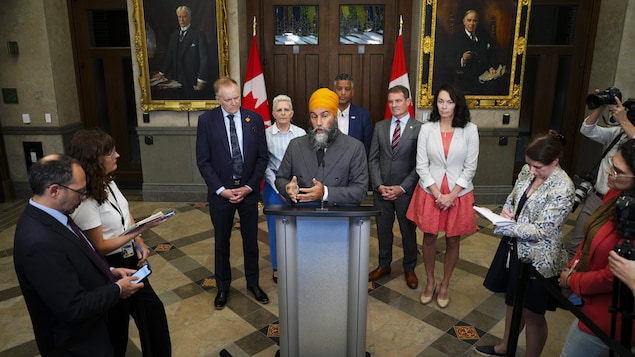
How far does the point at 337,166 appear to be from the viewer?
→ 8.40 ft

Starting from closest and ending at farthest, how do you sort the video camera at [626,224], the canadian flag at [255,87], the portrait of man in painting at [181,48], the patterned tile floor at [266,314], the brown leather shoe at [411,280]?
the video camera at [626,224] < the patterned tile floor at [266,314] < the brown leather shoe at [411,280] < the portrait of man in painting at [181,48] < the canadian flag at [255,87]

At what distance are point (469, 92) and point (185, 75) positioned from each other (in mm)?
3531

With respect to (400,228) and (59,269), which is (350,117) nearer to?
(400,228)

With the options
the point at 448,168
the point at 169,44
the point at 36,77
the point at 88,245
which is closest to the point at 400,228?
the point at 448,168

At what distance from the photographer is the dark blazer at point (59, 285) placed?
1.60 metres

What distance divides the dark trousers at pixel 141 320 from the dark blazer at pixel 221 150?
91 centimetres

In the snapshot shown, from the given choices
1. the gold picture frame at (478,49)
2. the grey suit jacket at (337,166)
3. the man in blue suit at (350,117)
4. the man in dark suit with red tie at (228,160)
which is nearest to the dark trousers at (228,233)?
the man in dark suit with red tie at (228,160)

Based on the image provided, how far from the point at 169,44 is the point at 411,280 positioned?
4014mm

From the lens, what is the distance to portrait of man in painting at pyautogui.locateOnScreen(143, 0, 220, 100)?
5336mm

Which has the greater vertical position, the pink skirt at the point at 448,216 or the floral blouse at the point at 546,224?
the floral blouse at the point at 546,224

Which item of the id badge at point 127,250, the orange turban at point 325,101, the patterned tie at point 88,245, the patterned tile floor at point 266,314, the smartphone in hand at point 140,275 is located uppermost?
the orange turban at point 325,101

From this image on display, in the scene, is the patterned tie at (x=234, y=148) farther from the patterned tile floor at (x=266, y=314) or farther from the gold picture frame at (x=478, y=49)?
the gold picture frame at (x=478, y=49)

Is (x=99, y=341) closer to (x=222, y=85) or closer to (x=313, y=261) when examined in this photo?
(x=313, y=261)

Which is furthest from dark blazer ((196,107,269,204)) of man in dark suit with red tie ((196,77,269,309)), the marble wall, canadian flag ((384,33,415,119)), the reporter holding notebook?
the marble wall
